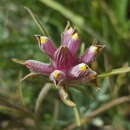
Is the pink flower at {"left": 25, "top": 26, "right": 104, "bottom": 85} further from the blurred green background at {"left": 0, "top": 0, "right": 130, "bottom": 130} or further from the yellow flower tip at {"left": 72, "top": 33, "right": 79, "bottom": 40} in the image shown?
the blurred green background at {"left": 0, "top": 0, "right": 130, "bottom": 130}

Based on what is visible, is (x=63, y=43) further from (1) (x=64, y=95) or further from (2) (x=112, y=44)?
(2) (x=112, y=44)

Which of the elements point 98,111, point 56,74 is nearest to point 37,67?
point 56,74

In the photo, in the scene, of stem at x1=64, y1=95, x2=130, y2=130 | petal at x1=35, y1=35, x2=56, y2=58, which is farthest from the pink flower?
stem at x1=64, y1=95, x2=130, y2=130

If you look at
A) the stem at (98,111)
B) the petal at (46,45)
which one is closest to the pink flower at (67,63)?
the petal at (46,45)

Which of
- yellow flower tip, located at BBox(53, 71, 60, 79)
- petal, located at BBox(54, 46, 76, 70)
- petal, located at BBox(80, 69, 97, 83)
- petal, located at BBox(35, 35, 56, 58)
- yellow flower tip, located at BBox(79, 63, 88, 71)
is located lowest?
petal, located at BBox(80, 69, 97, 83)

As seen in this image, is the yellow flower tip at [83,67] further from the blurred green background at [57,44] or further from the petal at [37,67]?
the blurred green background at [57,44]

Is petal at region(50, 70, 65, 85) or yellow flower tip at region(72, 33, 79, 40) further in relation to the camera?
yellow flower tip at region(72, 33, 79, 40)
